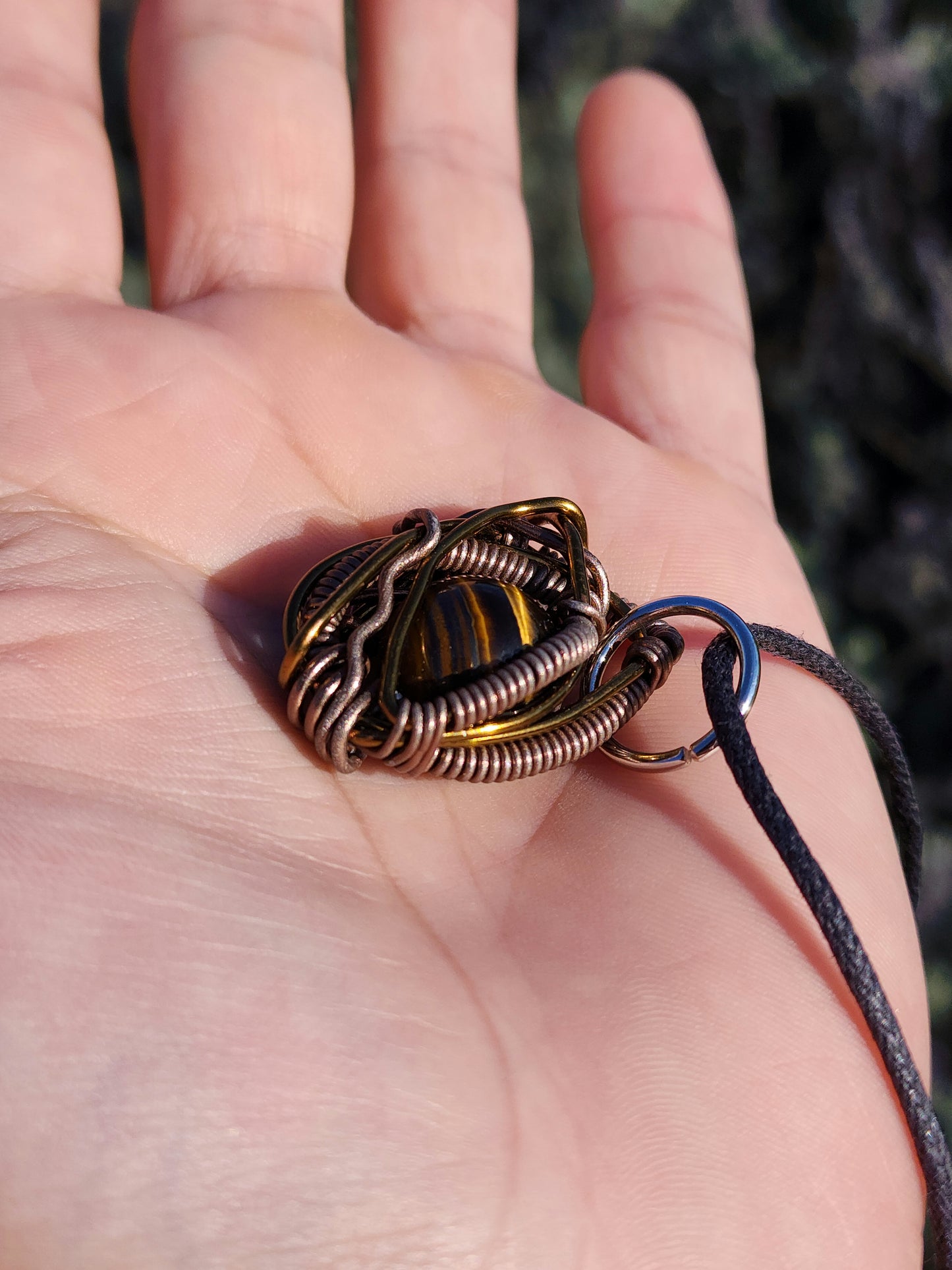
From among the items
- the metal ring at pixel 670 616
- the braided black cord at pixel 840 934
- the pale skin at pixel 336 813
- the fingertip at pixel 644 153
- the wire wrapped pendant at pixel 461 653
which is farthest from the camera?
the fingertip at pixel 644 153

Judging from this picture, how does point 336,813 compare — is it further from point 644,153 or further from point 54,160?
point 644,153

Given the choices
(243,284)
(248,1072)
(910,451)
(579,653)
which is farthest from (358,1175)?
(910,451)

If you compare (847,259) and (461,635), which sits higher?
(847,259)

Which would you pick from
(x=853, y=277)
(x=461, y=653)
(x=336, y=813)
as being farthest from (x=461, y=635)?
(x=853, y=277)

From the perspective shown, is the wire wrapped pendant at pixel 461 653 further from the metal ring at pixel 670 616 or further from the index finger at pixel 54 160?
the index finger at pixel 54 160

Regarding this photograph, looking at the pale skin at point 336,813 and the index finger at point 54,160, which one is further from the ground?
the index finger at point 54,160

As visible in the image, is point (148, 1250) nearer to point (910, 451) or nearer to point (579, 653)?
point (579, 653)

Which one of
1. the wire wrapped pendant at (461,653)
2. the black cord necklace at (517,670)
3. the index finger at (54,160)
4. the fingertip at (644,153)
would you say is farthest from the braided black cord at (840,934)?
the fingertip at (644,153)
